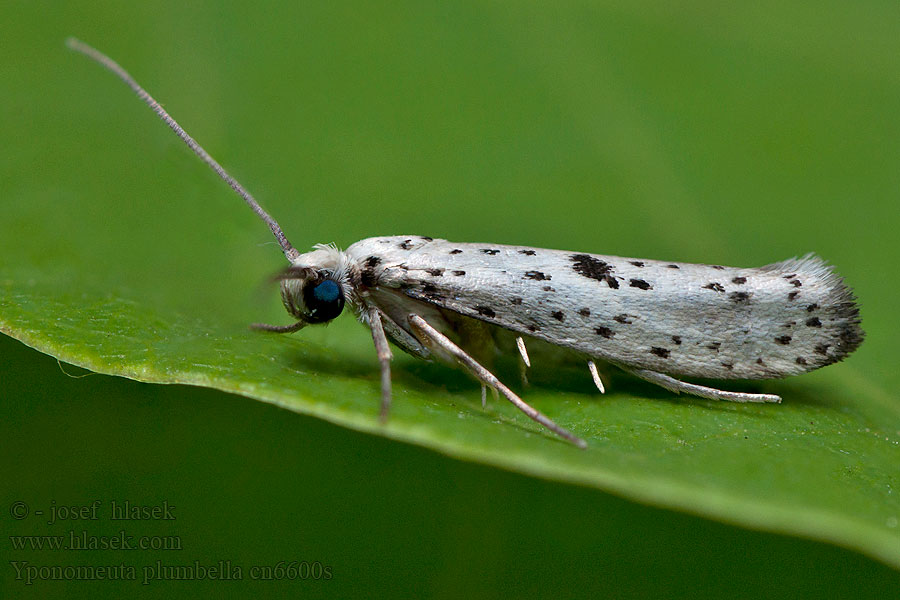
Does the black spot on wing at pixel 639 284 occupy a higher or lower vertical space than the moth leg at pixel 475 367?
higher

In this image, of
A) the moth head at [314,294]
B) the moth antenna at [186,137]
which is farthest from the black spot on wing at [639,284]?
the moth antenna at [186,137]

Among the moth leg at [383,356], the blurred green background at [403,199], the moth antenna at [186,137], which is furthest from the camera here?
the moth antenna at [186,137]

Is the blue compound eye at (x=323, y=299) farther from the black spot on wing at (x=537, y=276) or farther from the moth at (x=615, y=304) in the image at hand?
the black spot on wing at (x=537, y=276)

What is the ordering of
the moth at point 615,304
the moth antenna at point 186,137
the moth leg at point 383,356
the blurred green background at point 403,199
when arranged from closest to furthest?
1. the moth leg at point 383,356
2. the blurred green background at point 403,199
3. the moth antenna at point 186,137
4. the moth at point 615,304

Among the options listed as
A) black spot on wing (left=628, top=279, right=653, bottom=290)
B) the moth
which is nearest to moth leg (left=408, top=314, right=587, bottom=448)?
the moth

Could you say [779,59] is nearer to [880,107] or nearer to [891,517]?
[880,107]

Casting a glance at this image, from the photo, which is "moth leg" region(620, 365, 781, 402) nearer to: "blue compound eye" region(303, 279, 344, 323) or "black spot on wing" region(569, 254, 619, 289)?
"black spot on wing" region(569, 254, 619, 289)

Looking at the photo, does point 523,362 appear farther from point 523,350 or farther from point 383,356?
point 383,356
